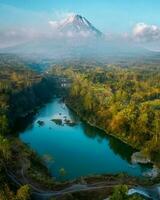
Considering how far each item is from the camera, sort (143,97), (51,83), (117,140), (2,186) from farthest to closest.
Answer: (51,83), (143,97), (117,140), (2,186)

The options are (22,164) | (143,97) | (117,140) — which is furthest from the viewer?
(143,97)

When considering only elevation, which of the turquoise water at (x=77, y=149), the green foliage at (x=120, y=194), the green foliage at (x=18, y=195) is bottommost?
the turquoise water at (x=77, y=149)

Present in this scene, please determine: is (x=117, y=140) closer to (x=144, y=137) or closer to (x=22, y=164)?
(x=144, y=137)

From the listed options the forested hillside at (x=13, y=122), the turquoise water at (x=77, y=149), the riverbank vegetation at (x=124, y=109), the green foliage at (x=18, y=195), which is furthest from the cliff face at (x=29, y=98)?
the green foliage at (x=18, y=195)

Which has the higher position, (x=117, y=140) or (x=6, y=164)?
(x=6, y=164)

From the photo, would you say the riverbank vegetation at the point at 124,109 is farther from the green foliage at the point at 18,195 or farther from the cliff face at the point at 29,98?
the green foliage at the point at 18,195

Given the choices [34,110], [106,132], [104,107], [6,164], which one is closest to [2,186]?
[6,164]
